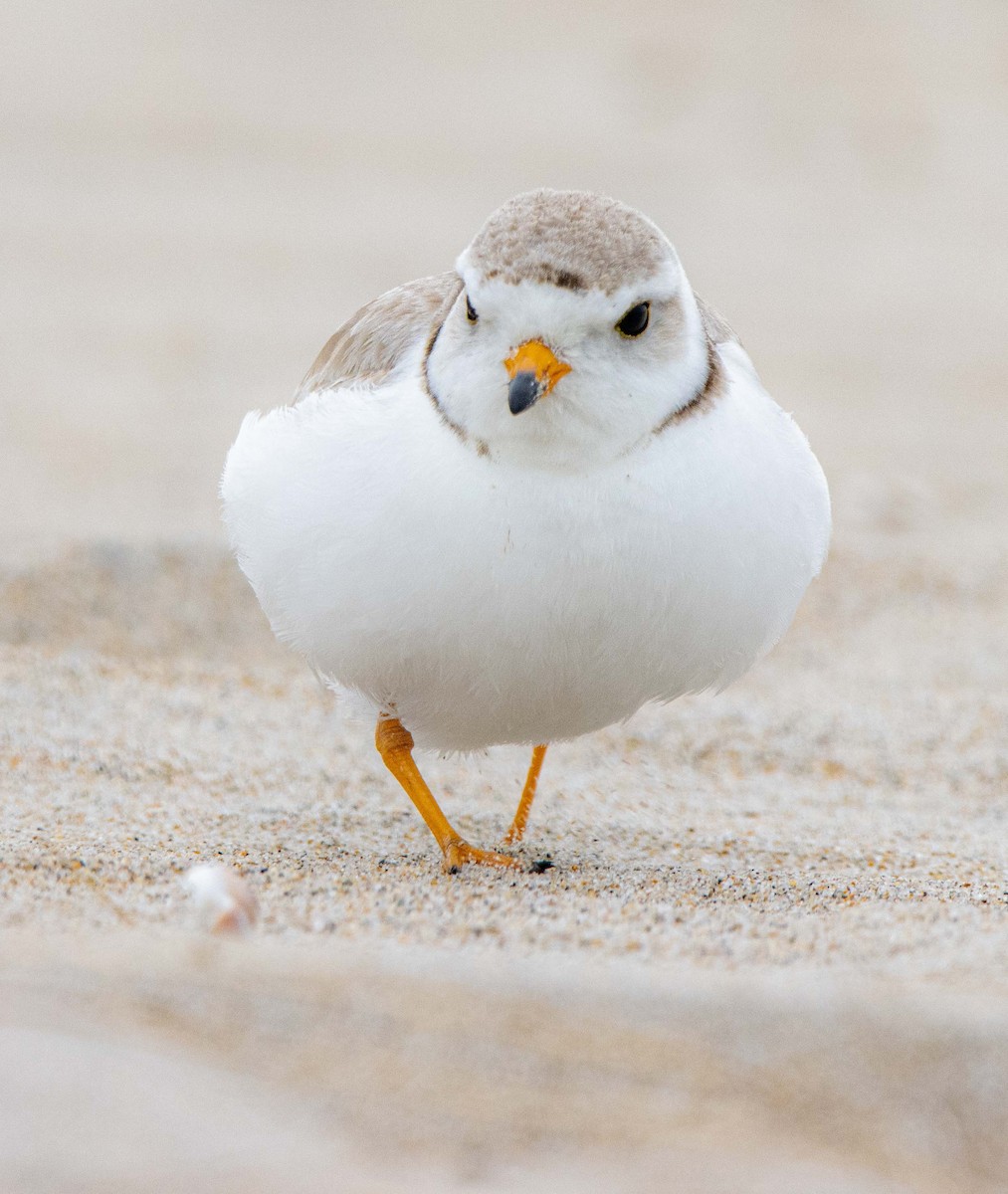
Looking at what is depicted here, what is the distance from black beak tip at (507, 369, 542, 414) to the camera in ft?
9.10

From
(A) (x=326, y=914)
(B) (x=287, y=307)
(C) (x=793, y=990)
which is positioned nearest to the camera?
(C) (x=793, y=990)

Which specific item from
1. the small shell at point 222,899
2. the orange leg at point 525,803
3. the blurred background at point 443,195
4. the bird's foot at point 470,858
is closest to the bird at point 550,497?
the bird's foot at point 470,858

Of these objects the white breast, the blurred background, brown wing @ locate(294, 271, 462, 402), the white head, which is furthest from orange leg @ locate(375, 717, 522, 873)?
the blurred background

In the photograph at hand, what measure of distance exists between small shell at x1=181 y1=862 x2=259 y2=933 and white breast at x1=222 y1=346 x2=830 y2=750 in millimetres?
582

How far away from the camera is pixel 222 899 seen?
8.79 feet

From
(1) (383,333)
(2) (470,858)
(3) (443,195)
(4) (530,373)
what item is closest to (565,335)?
(4) (530,373)

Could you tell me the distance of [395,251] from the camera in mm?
10867

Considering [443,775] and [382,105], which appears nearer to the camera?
[443,775]

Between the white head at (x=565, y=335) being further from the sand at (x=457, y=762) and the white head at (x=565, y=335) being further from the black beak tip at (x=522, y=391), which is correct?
the sand at (x=457, y=762)

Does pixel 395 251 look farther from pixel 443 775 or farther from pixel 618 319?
pixel 618 319

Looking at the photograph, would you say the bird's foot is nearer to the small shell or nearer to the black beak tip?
the small shell

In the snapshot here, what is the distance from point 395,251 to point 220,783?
7.29m

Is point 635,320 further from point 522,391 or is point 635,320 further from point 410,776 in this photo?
point 410,776

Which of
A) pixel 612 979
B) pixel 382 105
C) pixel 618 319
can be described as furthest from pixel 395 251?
pixel 612 979
